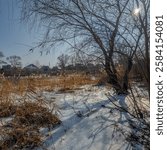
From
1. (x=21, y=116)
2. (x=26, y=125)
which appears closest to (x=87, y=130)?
(x=26, y=125)

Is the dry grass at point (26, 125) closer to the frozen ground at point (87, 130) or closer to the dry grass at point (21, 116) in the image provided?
the dry grass at point (21, 116)

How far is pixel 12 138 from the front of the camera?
140 inches

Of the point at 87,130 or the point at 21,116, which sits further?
the point at 21,116

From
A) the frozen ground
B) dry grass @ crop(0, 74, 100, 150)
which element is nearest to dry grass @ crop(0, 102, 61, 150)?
dry grass @ crop(0, 74, 100, 150)

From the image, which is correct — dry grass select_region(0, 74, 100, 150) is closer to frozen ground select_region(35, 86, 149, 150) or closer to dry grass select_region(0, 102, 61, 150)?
dry grass select_region(0, 102, 61, 150)

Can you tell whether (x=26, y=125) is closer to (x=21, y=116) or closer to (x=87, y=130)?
(x=21, y=116)

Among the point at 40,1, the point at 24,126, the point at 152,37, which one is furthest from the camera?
the point at 40,1

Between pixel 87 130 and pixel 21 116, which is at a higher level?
pixel 21 116

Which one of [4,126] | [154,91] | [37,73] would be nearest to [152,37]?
[154,91]

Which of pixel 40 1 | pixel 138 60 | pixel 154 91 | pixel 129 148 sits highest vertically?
pixel 40 1

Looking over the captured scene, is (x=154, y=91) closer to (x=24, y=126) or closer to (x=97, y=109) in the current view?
(x=24, y=126)

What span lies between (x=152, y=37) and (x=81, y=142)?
1.69 m

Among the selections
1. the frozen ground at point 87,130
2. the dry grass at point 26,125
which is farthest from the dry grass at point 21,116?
the frozen ground at point 87,130

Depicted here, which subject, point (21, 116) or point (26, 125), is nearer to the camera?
point (26, 125)
